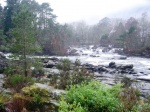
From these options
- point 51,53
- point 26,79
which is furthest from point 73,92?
point 51,53

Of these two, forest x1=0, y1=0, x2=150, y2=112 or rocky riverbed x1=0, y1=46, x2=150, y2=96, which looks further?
rocky riverbed x1=0, y1=46, x2=150, y2=96

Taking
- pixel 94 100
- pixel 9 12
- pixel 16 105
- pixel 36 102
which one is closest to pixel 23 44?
pixel 36 102

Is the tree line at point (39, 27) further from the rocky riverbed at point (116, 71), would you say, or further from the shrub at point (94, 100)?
the shrub at point (94, 100)

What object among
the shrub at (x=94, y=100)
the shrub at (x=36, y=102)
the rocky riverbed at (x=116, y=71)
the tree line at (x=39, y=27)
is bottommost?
the rocky riverbed at (x=116, y=71)

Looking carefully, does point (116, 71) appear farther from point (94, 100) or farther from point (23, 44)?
point (94, 100)

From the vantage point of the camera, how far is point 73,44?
102375 mm

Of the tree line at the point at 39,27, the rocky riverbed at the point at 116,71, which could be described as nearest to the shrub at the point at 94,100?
the rocky riverbed at the point at 116,71

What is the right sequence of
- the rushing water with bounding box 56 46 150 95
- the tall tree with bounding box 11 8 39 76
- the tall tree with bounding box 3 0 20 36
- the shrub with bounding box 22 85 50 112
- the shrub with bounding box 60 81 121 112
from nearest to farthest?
1. the shrub with bounding box 60 81 121 112
2. the shrub with bounding box 22 85 50 112
3. the tall tree with bounding box 11 8 39 76
4. the rushing water with bounding box 56 46 150 95
5. the tall tree with bounding box 3 0 20 36

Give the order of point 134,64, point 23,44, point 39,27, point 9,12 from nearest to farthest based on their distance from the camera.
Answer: point 23,44 → point 134,64 → point 9,12 → point 39,27

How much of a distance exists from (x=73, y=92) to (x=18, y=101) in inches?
71.4

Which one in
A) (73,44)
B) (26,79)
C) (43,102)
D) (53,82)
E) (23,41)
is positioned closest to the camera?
(43,102)

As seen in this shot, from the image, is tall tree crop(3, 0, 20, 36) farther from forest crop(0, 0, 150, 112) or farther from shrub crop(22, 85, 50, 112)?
shrub crop(22, 85, 50, 112)

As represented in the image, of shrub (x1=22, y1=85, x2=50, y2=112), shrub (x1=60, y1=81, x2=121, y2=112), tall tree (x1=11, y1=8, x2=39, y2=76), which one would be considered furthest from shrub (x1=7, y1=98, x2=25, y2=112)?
tall tree (x1=11, y1=8, x2=39, y2=76)

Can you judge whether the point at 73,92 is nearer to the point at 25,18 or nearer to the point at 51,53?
the point at 25,18
